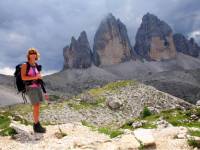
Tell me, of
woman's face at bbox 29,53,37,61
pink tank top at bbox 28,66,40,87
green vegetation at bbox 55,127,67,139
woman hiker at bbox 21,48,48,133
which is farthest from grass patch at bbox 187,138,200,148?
woman's face at bbox 29,53,37,61

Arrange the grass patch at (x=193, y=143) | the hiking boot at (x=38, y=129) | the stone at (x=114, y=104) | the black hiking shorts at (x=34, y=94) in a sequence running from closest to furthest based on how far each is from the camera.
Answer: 1. the grass patch at (x=193, y=143)
2. the black hiking shorts at (x=34, y=94)
3. the hiking boot at (x=38, y=129)
4. the stone at (x=114, y=104)

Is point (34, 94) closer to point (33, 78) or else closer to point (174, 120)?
point (33, 78)

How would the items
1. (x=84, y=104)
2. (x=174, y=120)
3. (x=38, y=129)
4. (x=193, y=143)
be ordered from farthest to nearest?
(x=84, y=104), (x=174, y=120), (x=38, y=129), (x=193, y=143)

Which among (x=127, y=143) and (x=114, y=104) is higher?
(x=127, y=143)

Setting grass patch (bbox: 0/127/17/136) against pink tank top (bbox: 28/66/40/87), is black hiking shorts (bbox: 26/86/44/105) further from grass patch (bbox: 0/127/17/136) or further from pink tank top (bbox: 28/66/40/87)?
grass patch (bbox: 0/127/17/136)

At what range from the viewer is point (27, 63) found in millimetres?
17484

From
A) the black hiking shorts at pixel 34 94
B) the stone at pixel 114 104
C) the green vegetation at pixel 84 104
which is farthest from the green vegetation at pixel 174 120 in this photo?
the green vegetation at pixel 84 104

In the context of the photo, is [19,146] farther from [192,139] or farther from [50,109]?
[50,109]

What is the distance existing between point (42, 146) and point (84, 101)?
2069 inches

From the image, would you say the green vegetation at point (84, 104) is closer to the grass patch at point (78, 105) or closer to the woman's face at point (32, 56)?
the grass patch at point (78, 105)

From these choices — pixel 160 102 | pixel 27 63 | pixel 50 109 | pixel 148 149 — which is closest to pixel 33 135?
pixel 27 63

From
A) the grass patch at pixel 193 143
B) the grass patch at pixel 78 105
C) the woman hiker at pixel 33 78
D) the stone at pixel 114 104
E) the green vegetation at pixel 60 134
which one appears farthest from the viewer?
the stone at pixel 114 104

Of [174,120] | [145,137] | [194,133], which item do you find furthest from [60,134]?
[174,120]

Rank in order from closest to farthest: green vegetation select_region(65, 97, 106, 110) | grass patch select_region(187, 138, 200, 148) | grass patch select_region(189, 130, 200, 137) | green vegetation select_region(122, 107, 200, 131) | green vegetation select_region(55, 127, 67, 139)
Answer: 1. grass patch select_region(187, 138, 200, 148)
2. grass patch select_region(189, 130, 200, 137)
3. green vegetation select_region(55, 127, 67, 139)
4. green vegetation select_region(122, 107, 200, 131)
5. green vegetation select_region(65, 97, 106, 110)
